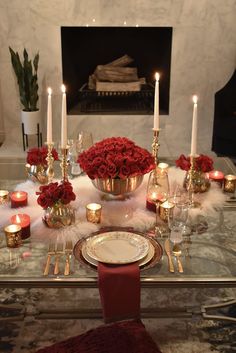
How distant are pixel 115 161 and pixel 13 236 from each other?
0.46 meters

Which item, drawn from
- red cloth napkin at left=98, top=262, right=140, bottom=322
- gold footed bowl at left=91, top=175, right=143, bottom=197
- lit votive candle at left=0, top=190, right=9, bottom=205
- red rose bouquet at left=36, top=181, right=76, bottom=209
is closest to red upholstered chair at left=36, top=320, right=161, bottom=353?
red cloth napkin at left=98, top=262, right=140, bottom=322

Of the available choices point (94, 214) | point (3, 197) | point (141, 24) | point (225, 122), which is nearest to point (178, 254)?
point (94, 214)

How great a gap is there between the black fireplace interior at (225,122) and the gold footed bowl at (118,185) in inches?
71.2

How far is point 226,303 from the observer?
6.40ft

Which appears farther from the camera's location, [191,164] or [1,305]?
[1,305]

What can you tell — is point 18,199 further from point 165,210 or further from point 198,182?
point 198,182

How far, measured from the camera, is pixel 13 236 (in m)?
1.49

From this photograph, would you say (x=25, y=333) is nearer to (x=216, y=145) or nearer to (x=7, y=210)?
(x=7, y=210)

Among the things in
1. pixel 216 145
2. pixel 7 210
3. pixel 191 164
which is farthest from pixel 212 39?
pixel 7 210

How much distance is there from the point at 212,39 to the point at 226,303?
249cm

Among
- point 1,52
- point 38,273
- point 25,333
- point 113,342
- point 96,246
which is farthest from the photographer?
point 1,52

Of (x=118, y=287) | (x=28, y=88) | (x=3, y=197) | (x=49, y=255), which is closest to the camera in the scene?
(x=118, y=287)

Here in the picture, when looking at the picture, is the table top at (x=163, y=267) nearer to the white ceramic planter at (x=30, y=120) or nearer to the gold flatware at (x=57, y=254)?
the gold flatware at (x=57, y=254)

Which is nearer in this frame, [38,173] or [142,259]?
[142,259]
